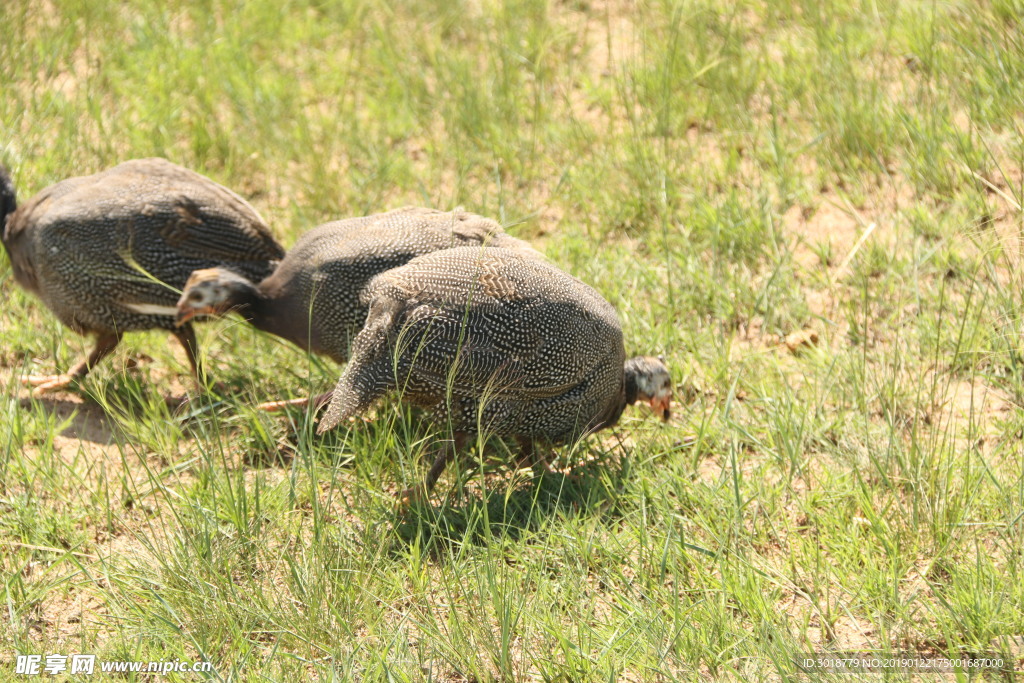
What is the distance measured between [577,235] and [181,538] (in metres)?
2.51

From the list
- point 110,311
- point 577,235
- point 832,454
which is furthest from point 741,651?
point 110,311

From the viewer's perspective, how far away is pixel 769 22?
20.0 ft

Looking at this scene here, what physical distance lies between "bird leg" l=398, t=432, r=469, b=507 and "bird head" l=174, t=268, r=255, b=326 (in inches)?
45.0

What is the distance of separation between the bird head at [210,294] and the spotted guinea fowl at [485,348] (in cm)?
67

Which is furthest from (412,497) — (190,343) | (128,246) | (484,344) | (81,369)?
(81,369)

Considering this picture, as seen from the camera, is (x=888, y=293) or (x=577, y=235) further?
(x=577, y=235)

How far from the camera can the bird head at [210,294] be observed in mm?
4344

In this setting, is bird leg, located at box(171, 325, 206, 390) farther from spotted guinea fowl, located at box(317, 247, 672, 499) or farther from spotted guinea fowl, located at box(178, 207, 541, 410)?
spotted guinea fowl, located at box(317, 247, 672, 499)

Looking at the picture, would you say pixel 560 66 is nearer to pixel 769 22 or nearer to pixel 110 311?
pixel 769 22

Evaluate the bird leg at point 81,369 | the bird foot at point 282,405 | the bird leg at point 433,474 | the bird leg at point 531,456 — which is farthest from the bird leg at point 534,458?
the bird leg at point 81,369

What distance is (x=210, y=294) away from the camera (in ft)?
14.3

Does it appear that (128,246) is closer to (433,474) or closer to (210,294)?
(210,294)

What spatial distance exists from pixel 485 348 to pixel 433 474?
1.65 feet

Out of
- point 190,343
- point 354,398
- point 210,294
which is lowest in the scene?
point 190,343
